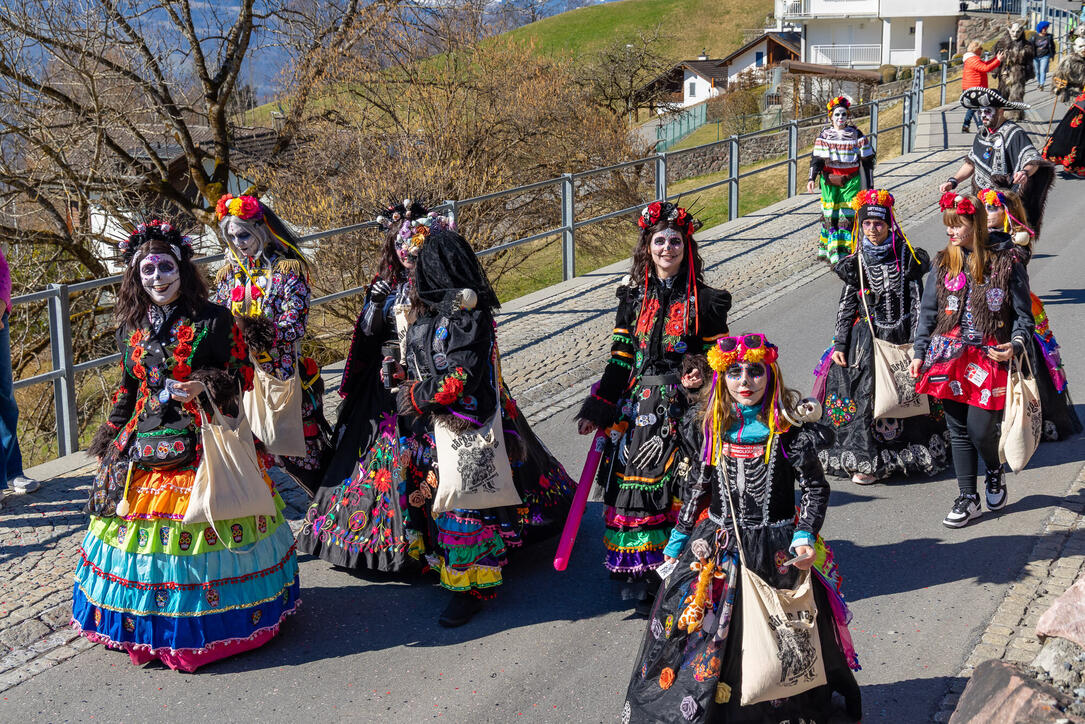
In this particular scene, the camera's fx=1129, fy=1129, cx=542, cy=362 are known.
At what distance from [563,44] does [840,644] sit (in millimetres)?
73114

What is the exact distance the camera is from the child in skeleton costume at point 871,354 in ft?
22.4

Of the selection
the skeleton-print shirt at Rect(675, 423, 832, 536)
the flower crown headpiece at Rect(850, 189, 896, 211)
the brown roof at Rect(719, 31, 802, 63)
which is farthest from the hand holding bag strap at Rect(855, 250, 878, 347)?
the brown roof at Rect(719, 31, 802, 63)

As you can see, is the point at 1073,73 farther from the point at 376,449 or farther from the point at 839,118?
the point at 376,449

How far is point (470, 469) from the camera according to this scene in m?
5.12

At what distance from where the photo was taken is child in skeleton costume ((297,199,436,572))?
5.66 meters

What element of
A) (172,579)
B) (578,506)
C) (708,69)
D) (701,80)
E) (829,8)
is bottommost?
(172,579)

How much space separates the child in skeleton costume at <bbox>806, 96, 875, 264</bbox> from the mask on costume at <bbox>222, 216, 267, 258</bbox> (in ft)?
22.4

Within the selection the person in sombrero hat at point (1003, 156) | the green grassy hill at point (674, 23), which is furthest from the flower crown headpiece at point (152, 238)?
the green grassy hill at point (674, 23)

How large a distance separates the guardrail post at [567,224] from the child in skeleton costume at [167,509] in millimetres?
7519

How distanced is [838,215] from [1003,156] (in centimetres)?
185

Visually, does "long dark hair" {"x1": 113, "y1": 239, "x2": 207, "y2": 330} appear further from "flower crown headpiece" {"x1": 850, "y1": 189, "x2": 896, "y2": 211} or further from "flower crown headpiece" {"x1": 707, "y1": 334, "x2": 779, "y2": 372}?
"flower crown headpiece" {"x1": 850, "y1": 189, "x2": 896, "y2": 211}

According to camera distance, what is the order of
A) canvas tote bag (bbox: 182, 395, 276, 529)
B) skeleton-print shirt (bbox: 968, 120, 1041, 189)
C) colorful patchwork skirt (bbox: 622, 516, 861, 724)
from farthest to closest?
skeleton-print shirt (bbox: 968, 120, 1041, 189), canvas tote bag (bbox: 182, 395, 276, 529), colorful patchwork skirt (bbox: 622, 516, 861, 724)

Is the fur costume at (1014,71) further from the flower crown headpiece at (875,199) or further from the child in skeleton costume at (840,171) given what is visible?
the flower crown headpiece at (875,199)

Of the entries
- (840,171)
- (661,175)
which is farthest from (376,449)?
(661,175)
